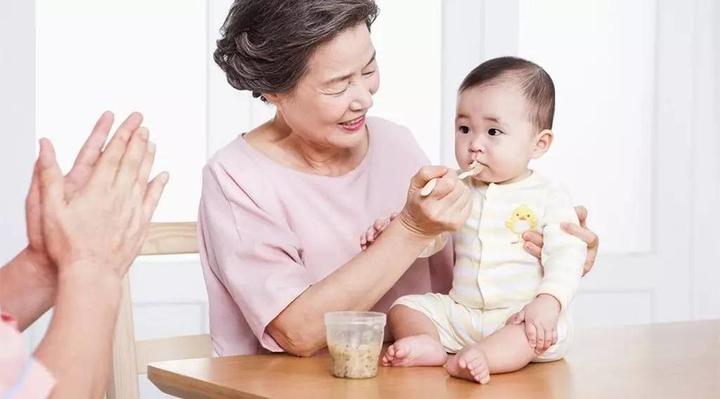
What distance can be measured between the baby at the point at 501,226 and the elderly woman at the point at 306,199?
41 mm

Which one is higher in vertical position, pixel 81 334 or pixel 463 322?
pixel 81 334

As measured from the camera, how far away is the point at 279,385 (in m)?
1.60

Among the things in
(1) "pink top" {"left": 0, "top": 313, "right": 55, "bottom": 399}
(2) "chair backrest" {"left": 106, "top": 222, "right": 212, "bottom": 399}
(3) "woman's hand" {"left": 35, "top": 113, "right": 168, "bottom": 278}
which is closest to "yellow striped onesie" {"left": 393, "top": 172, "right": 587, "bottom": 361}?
(2) "chair backrest" {"left": 106, "top": 222, "right": 212, "bottom": 399}

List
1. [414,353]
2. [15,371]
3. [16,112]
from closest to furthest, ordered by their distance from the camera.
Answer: [15,371] < [414,353] < [16,112]

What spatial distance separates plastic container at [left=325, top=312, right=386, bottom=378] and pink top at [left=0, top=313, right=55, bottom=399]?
2.71 feet

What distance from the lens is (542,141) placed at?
6.32ft

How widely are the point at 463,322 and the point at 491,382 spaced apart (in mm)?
220

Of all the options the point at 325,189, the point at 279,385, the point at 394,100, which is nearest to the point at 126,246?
the point at 279,385

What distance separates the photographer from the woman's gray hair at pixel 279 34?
198 centimetres

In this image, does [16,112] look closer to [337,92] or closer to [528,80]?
[337,92]

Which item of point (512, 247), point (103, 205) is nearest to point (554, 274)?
point (512, 247)

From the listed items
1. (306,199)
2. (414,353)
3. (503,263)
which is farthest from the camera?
(306,199)

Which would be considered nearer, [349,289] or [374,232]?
[349,289]

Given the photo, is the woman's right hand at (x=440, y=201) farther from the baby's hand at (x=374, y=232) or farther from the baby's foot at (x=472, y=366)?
the baby's foot at (x=472, y=366)
